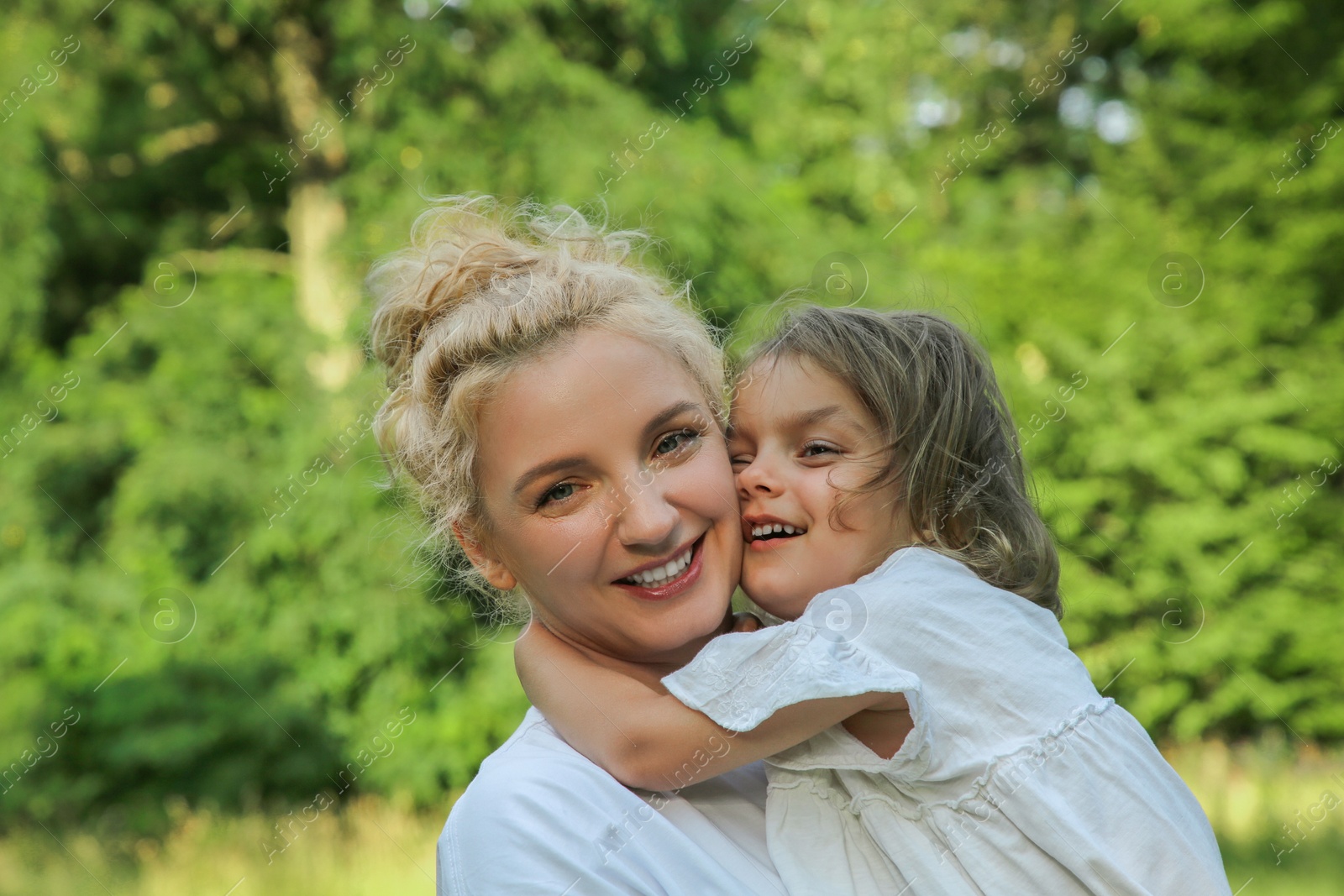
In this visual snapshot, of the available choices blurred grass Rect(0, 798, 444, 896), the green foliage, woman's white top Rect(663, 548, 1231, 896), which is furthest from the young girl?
the green foliage

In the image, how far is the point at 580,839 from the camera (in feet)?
5.28

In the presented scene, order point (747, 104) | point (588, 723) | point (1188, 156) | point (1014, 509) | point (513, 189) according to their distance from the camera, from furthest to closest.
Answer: point (1188, 156), point (747, 104), point (513, 189), point (1014, 509), point (588, 723)

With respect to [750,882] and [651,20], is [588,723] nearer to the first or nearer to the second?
[750,882]

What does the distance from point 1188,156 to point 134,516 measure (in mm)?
9347

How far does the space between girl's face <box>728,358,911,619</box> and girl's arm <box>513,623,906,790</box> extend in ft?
0.95

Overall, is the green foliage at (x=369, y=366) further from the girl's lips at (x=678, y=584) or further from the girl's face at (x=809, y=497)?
the girl's lips at (x=678, y=584)

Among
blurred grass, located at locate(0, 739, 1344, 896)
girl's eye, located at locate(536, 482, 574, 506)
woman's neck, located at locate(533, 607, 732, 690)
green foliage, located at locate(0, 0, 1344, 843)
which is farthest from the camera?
green foliage, located at locate(0, 0, 1344, 843)

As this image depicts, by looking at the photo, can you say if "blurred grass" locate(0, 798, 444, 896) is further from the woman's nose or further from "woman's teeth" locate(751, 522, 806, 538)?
the woman's nose

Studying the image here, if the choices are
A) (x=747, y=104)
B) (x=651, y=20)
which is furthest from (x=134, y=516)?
(x=747, y=104)

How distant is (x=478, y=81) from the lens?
26.6ft

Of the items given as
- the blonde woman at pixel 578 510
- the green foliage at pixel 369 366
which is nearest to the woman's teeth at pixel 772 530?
the blonde woman at pixel 578 510

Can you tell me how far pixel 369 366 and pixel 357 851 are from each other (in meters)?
2.82

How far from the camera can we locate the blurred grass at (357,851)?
596cm

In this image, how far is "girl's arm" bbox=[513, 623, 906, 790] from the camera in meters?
1.68
